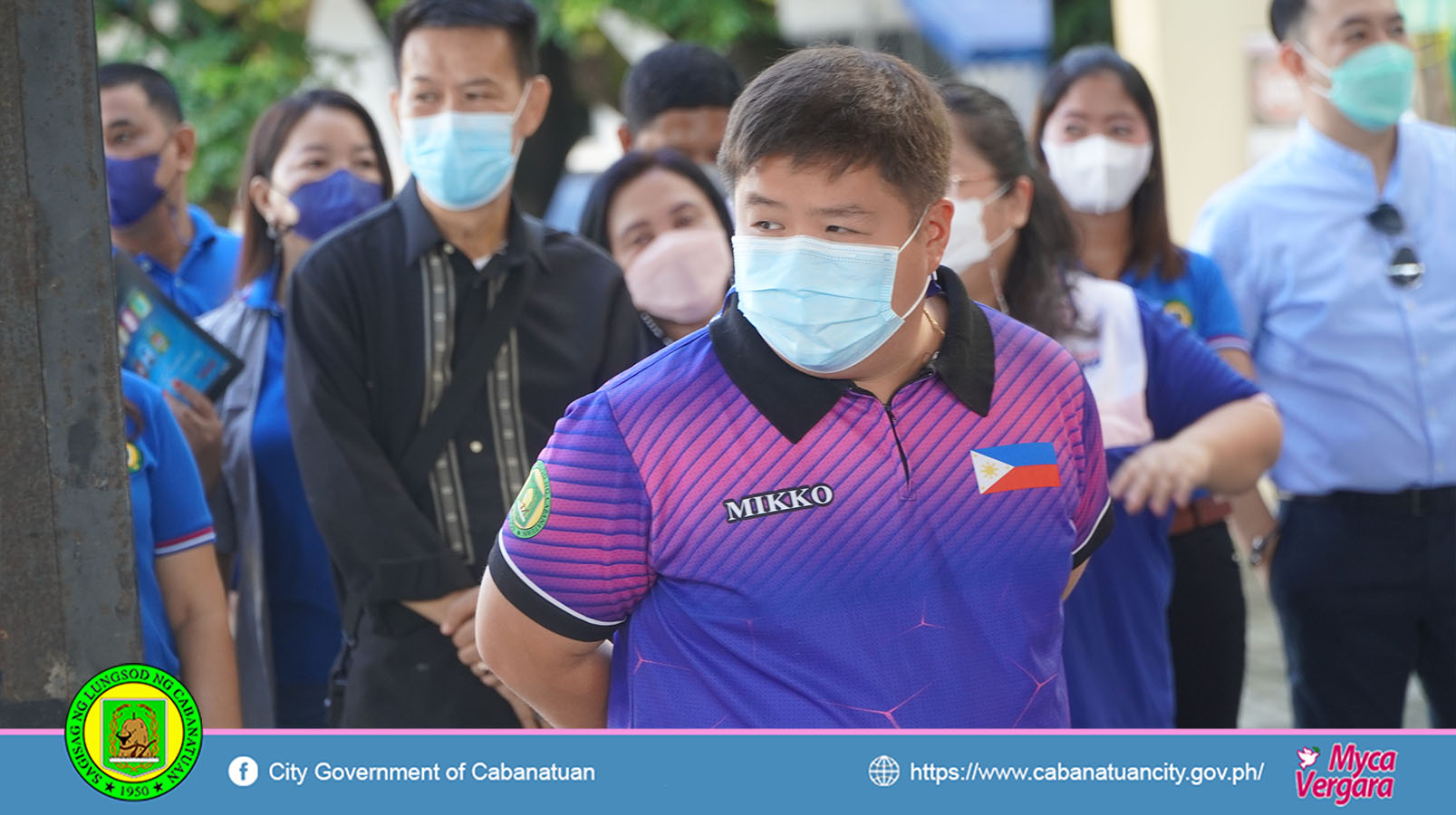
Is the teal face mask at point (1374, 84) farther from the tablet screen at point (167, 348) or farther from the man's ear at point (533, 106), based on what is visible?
the tablet screen at point (167, 348)

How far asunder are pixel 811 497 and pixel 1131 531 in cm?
123

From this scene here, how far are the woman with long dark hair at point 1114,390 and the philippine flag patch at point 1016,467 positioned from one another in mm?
531

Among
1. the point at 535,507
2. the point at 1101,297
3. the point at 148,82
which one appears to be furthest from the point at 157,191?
the point at 535,507

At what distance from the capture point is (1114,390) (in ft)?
9.57

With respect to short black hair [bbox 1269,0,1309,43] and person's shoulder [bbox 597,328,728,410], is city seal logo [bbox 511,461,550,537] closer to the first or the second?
person's shoulder [bbox 597,328,728,410]

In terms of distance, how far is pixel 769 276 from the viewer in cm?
203

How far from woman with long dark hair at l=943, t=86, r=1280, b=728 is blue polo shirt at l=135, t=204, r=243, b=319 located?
2121 mm

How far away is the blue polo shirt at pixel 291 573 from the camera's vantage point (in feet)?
11.8

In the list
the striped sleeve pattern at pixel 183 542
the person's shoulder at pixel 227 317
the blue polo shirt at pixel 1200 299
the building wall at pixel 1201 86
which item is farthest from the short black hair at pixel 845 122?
the building wall at pixel 1201 86

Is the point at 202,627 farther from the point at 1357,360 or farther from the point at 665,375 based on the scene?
the point at 1357,360

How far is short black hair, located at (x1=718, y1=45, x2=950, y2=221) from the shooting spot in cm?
194
